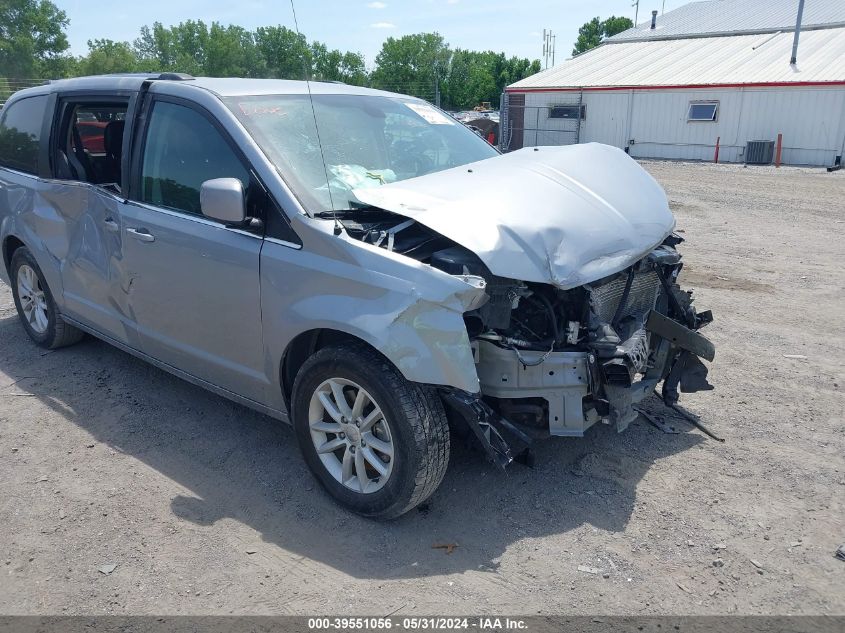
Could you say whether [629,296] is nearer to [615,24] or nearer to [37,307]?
[37,307]

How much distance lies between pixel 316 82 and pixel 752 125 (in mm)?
24116

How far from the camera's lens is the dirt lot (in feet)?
9.62

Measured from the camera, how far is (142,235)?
163 inches

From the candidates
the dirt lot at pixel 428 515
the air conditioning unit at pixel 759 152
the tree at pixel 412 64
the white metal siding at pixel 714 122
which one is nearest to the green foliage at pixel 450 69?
the tree at pixel 412 64

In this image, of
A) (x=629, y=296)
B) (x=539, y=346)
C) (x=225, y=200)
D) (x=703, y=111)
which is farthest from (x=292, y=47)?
(x=703, y=111)

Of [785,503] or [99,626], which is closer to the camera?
[99,626]

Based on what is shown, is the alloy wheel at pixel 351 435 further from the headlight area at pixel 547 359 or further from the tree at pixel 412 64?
the tree at pixel 412 64

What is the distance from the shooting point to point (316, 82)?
471 cm

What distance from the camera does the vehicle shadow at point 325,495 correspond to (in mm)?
3268

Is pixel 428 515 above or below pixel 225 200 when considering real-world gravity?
below

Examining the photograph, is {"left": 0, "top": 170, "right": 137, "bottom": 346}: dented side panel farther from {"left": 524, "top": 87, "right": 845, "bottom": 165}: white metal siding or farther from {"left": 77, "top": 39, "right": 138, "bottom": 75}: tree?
{"left": 77, "top": 39, "right": 138, "bottom": 75}: tree

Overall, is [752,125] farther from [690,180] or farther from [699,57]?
[690,180]

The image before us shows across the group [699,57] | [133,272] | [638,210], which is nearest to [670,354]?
[638,210]

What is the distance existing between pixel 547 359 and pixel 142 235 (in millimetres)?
2553
